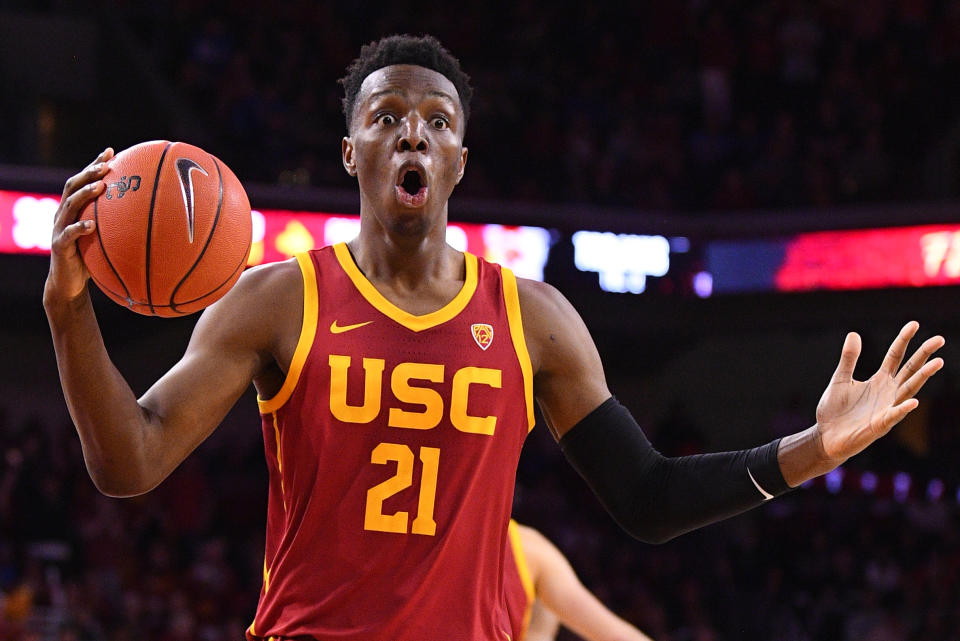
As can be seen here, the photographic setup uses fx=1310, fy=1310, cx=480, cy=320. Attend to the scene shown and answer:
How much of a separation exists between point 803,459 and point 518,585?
2.40 meters

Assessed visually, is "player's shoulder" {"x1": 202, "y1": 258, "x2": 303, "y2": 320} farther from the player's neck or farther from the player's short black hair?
the player's short black hair

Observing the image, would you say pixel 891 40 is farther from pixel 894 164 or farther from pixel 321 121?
pixel 321 121

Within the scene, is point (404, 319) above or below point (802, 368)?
below

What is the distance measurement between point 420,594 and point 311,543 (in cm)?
24

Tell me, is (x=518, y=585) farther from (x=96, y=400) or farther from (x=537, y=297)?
(x=96, y=400)

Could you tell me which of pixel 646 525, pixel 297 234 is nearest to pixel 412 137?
pixel 646 525

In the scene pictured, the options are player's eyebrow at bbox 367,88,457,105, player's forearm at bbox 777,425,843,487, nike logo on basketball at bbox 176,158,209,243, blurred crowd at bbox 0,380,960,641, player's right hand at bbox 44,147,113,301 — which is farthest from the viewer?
blurred crowd at bbox 0,380,960,641

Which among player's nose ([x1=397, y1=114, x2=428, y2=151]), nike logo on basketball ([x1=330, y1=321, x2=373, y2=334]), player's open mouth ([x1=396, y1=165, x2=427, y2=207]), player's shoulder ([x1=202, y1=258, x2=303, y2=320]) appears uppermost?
player's nose ([x1=397, y1=114, x2=428, y2=151])

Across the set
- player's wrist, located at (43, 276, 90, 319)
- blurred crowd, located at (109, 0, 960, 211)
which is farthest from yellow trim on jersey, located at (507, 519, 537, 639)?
blurred crowd, located at (109, 0, 960, 211)

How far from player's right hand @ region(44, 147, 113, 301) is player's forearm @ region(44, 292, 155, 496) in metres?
0.02

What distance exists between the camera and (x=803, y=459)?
2766 mm

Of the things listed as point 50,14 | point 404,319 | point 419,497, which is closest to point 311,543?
point 419,497

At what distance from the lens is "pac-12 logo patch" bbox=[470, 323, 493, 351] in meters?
2.77

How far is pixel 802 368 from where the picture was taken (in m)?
14.1
